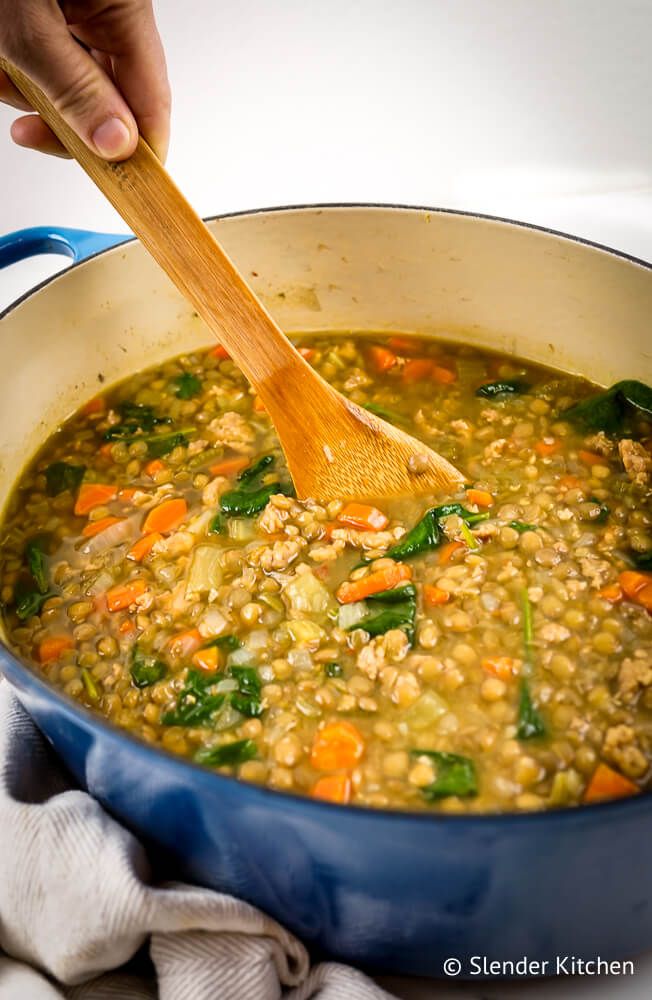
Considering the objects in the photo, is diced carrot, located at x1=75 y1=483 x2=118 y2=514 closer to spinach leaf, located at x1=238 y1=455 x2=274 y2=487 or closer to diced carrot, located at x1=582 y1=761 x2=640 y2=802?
spinach leaf, located at x1=238 y1=455 x2=274 y2=487

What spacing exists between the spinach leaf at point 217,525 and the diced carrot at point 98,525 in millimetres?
372

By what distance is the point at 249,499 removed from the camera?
14.1 ft

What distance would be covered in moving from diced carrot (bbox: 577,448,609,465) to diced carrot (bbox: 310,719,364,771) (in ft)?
5.53

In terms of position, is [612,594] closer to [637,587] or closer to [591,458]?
[637,587]

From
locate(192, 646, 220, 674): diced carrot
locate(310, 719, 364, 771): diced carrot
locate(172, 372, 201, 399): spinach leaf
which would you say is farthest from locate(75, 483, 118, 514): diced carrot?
locate(310, 719, 364, 771): diced carrot

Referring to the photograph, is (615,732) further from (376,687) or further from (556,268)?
(556,268)

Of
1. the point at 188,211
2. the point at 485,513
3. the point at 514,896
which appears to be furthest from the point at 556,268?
the point at 514,896

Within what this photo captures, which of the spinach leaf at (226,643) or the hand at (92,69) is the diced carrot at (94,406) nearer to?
the hand at (92,69)

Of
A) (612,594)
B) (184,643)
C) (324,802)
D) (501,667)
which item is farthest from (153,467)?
(324,802)

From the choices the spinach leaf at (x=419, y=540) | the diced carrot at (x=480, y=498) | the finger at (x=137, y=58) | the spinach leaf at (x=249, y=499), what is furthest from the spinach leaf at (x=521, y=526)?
the finger at (x=137, y=58)

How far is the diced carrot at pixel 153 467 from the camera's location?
4539 mm

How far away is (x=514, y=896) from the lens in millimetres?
2807

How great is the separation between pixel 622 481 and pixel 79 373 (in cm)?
244

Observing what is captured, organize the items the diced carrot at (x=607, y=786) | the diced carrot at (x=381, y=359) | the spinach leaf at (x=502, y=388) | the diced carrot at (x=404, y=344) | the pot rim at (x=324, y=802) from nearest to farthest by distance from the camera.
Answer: the pot rim at (x=324, y=802) → the diced carrot at (x=607, y=786) → the spinach leaf at (x=502, y=388) → the diced carrot at (x=381, y=359) → the diced carrot at (x=404, y=344)
